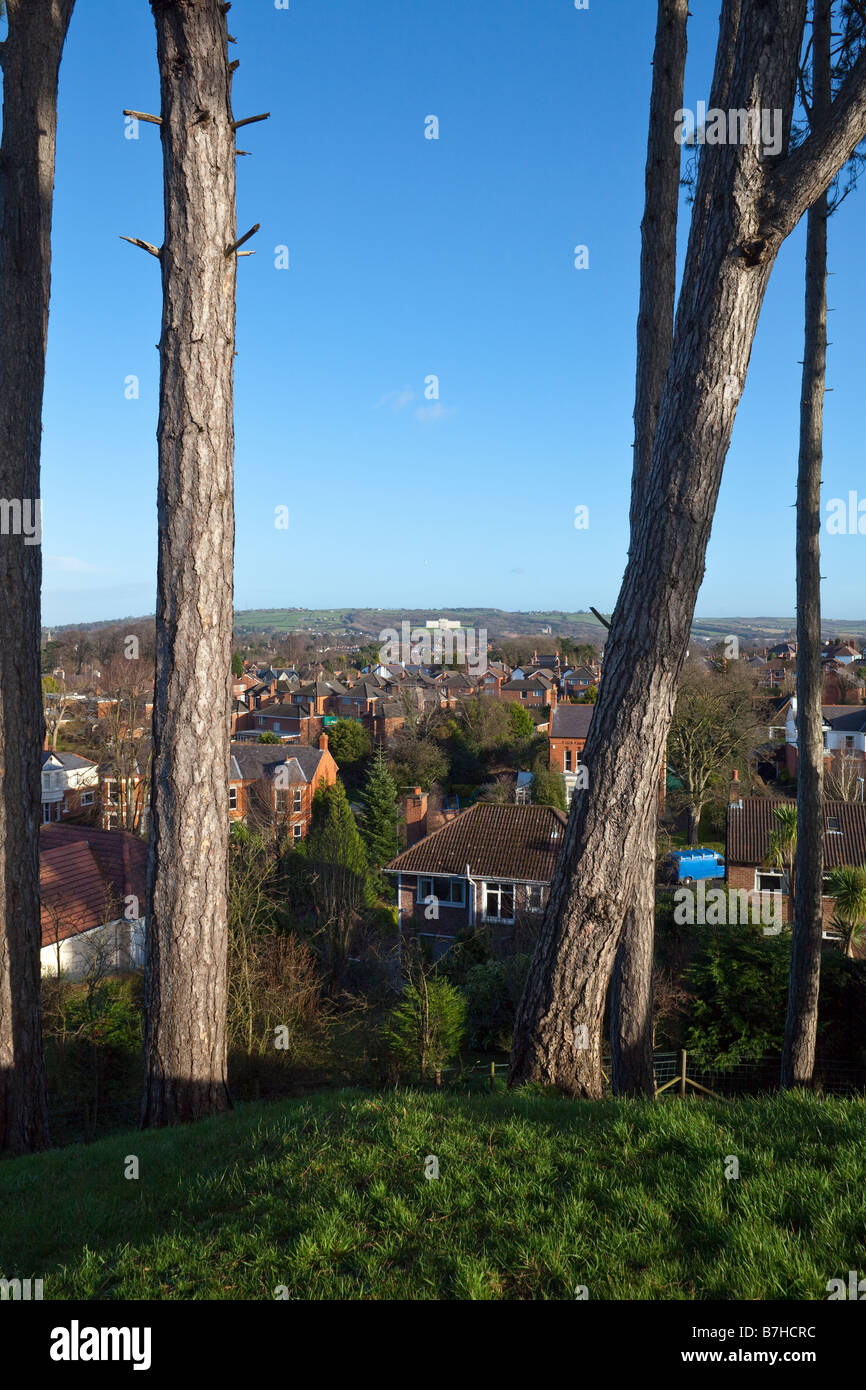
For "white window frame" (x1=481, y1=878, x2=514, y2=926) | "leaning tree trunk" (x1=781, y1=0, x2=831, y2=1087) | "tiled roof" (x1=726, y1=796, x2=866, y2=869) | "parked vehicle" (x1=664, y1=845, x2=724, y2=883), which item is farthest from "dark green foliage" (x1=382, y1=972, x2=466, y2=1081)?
"parked vehicle" (x1=664, y1=845, x2=724, y2=883)

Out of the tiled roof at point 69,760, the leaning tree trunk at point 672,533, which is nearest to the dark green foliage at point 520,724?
the tiled roof at point 69,760

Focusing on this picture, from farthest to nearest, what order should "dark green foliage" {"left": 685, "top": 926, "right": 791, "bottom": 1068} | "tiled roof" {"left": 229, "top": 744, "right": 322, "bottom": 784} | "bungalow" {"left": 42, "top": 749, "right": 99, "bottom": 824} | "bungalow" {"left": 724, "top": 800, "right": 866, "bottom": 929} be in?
"tiled roof" {"left": 229, "top": 744, "right": 322, "bottom": 784} < "bungalow" {"left": 42, "top": 749, "right": 99, "bottom": 824} < "bungalow" {"left": 724, "top": 800, "right": 866, "bottom": 929} < "dark green foliage" {"left": 685, "top": 926, "right": 791, "bottom": 1068}

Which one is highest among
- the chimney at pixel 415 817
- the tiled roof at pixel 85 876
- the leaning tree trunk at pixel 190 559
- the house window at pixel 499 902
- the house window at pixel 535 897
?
the leaning tree trunk at pixel 190 559

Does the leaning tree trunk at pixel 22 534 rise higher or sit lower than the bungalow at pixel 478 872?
higher

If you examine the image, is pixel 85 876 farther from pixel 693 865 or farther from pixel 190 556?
pixel 693 865

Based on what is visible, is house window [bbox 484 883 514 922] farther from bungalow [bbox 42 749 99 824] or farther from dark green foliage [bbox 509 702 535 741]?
dark green foliage [bbox 509 702 535 741]

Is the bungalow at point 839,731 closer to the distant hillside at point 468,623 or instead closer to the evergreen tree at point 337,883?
the evergreen tree at point 337,883
